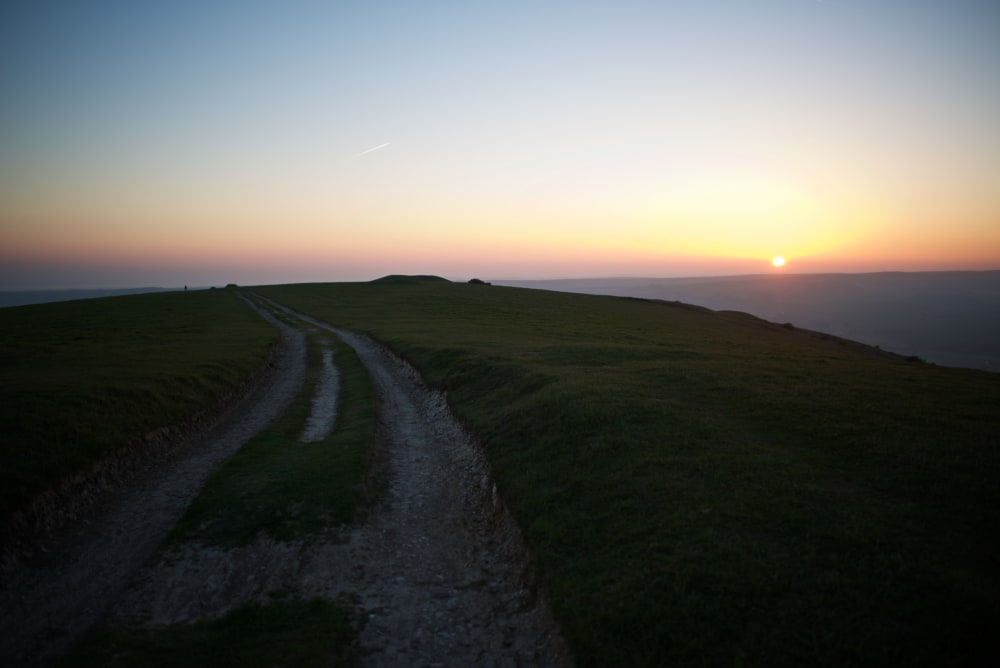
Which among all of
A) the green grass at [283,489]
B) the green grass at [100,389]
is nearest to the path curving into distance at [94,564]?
the green grass at [283,489]

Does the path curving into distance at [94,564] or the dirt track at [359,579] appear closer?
the path curving into distance at [94,564]

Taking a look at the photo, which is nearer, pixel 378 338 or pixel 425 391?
pixel 425 391

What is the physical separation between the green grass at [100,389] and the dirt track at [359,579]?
8.54 ft

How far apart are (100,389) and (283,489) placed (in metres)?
13.5

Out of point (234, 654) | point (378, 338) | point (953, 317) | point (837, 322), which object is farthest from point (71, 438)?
point (953, 317)

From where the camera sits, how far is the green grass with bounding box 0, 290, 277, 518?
17.2m

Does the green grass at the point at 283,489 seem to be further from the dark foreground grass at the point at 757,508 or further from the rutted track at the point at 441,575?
the dark foreground grass at the point at 757,508

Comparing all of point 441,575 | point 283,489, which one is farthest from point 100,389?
point 441,575

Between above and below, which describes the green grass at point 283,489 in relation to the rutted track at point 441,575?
above

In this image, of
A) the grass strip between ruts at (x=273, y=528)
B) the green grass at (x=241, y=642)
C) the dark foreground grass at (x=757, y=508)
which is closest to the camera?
the dark foreground grass at (x=757, y=508)

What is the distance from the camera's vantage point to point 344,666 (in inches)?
398

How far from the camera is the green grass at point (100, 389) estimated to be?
17.2 meters

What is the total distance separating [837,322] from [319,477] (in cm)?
18854

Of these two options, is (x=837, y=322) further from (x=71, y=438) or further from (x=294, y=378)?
(x=71, y=438)
